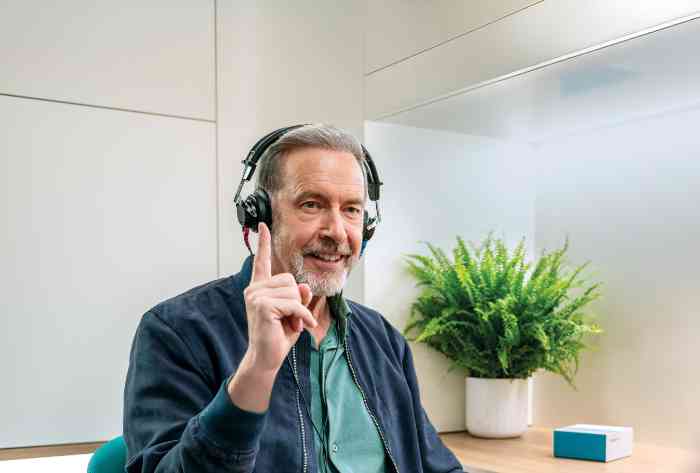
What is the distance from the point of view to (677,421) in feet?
7.45

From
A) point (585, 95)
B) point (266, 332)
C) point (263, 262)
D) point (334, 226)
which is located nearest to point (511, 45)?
point (585, 95)

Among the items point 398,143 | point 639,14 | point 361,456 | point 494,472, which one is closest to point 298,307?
point 361,456

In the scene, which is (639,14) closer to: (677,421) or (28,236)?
(677,421)

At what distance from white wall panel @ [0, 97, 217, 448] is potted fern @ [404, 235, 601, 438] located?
73cm

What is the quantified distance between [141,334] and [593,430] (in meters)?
1.40

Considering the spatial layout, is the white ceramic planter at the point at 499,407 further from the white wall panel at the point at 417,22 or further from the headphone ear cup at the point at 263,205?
the headphone ear cup at the point at 263,205

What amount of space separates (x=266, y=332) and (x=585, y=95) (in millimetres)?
1444

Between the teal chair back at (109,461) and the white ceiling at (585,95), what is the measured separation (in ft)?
4.09

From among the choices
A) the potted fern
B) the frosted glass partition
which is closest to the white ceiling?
the frosted glass partition

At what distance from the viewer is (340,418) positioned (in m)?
1.44

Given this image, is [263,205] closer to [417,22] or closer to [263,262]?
[263,262]

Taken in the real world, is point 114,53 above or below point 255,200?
above

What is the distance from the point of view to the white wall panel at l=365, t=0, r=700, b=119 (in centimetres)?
167

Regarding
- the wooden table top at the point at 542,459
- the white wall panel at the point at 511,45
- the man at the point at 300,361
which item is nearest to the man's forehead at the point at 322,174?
the man at the point at 300,361
